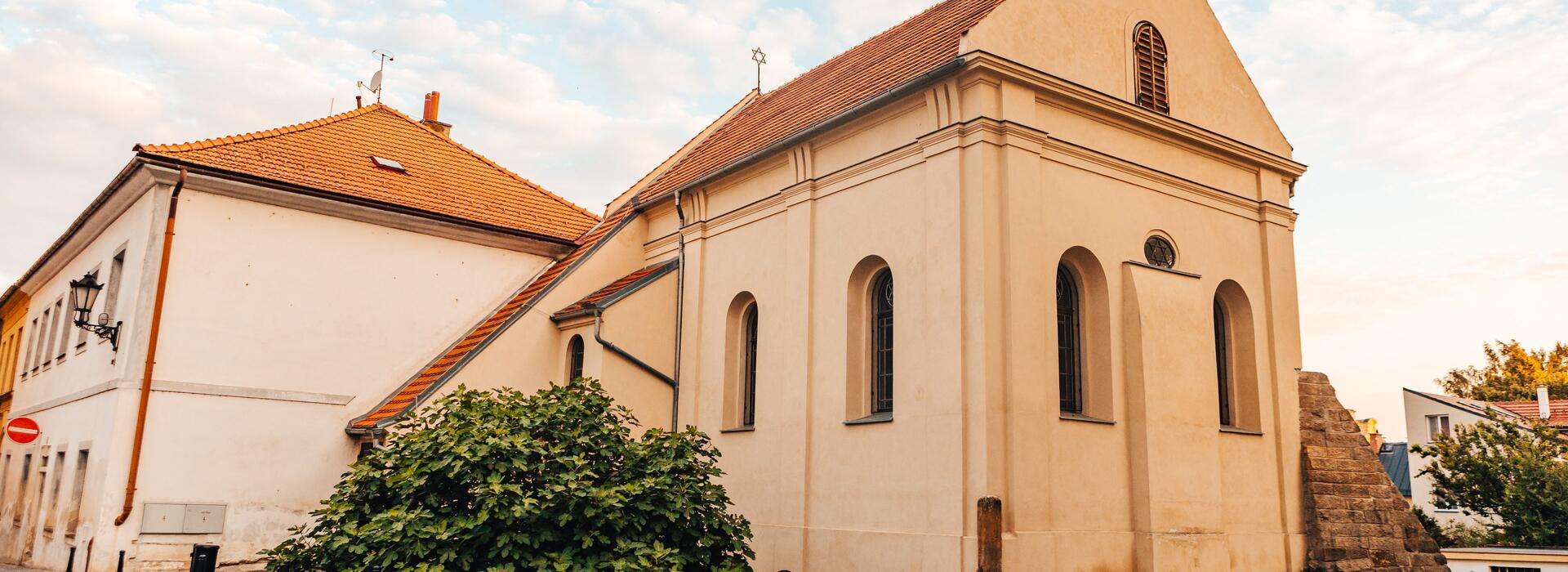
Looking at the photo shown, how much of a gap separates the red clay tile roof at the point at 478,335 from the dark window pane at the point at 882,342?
627cm

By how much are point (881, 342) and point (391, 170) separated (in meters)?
10.2

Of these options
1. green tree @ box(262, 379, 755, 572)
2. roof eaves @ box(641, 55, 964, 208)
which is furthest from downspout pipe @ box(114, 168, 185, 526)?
roof eaves @ box(641, 55, 964, 208)

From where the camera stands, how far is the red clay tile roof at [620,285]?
16.4 metres

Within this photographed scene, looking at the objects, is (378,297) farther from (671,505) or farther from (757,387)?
(671,505)

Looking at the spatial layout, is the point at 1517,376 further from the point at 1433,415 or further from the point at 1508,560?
the point at 1508,560

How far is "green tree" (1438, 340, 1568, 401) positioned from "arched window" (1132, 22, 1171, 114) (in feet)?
162

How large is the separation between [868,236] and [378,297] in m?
8.89

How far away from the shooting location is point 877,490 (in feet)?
40.3

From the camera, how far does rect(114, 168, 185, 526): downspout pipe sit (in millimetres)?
14383

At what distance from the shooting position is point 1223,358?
1438 centimetres

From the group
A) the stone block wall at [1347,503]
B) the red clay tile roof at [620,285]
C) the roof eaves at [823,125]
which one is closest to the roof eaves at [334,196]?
the red clay tile roof at [620,285]

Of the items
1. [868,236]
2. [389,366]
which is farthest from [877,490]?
[389,366]

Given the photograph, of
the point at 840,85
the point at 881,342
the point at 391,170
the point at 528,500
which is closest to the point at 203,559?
the point at 528,500

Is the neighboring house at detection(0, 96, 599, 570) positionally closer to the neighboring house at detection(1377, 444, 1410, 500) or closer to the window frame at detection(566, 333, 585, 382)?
the window frame at detection(566, 333, 585, 382)
